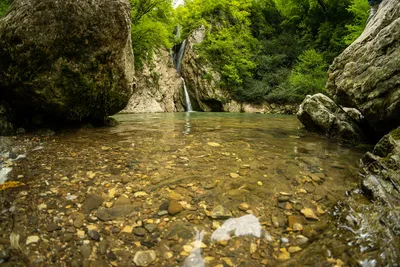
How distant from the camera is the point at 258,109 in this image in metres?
17.8

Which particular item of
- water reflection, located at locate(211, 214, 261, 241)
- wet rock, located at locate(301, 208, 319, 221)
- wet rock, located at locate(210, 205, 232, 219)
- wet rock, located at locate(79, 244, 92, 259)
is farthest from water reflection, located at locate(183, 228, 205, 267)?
wet rock, located at locate(301, 208, 319, 221)

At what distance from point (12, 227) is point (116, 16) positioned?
14.0 ft

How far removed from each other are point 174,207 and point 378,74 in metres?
3.83

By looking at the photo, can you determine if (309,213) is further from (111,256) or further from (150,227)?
(111,256)

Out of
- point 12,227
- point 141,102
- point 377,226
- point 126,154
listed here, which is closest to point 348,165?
point 377,226

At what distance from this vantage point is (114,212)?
2014 mm

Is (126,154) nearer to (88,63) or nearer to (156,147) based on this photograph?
(156,147)

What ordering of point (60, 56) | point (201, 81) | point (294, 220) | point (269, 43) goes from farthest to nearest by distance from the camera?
point (269, 43) → point (201, 81) → point (60, 56) → point (294, 220)

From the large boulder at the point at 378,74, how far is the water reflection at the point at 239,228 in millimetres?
3014

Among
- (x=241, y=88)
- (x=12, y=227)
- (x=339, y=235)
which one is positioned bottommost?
(x=339, y=235)

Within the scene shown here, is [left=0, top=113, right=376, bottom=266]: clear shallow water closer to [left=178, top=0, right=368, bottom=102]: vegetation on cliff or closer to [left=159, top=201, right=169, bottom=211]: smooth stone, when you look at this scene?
[left=159, top=201, right=169, bottom=211]: smooth stone

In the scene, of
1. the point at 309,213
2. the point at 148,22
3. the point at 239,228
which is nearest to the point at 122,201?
the point at 239,228

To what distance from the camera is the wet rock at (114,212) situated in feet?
6.39

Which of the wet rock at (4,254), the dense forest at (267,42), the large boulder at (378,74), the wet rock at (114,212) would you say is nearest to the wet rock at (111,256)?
the wet rock at (114,212)
